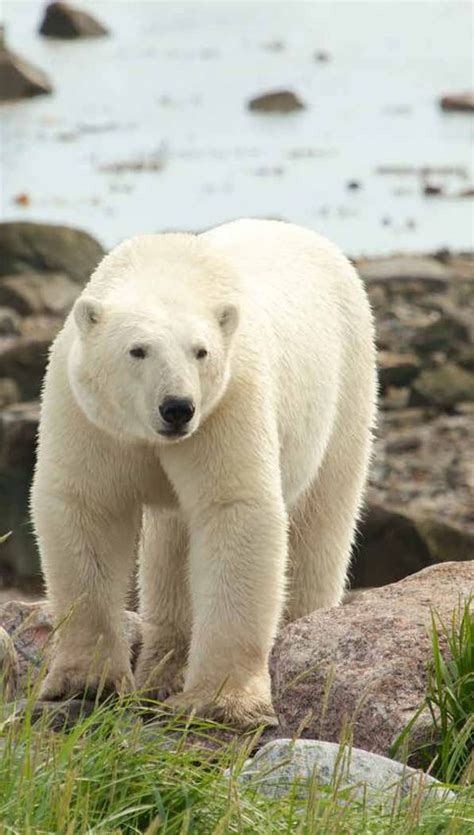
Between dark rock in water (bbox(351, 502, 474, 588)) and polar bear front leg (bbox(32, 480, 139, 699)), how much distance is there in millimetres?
6531

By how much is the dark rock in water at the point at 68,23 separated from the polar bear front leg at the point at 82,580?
118 feet

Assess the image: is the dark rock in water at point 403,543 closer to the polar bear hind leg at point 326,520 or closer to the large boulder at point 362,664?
the polar bear hind leg at point 326,520

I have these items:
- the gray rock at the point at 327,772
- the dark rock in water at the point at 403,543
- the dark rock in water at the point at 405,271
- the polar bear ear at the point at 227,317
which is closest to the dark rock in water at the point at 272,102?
the dark rock in water at the point at 405,271

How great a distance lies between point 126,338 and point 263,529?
35.5 inches

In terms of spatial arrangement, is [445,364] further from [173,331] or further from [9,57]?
[9,57]

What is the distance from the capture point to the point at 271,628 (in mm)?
6809

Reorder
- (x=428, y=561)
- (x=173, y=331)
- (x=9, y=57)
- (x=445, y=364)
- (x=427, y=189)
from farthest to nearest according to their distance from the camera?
(x=9, y=57) → (x=427, y=189) → (x=445, y=364) → (x=428, y=561) → (x=173, y=331)

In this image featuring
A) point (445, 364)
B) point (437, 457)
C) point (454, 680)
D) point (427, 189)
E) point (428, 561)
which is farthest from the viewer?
point (427, 189)

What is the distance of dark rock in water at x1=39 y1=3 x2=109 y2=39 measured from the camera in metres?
41.5

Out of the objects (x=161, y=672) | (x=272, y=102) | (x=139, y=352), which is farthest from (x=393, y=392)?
(x=272, y=102)

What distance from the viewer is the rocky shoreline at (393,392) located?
44.9 ft

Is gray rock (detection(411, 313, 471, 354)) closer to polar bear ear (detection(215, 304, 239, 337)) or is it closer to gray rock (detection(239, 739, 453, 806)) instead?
polar bear ear (detection(215, 304, 239, 337))

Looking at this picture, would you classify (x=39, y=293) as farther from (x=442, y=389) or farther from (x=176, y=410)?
(x=176, y=410)

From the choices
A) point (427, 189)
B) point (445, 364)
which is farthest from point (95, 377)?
point (427, 189)
